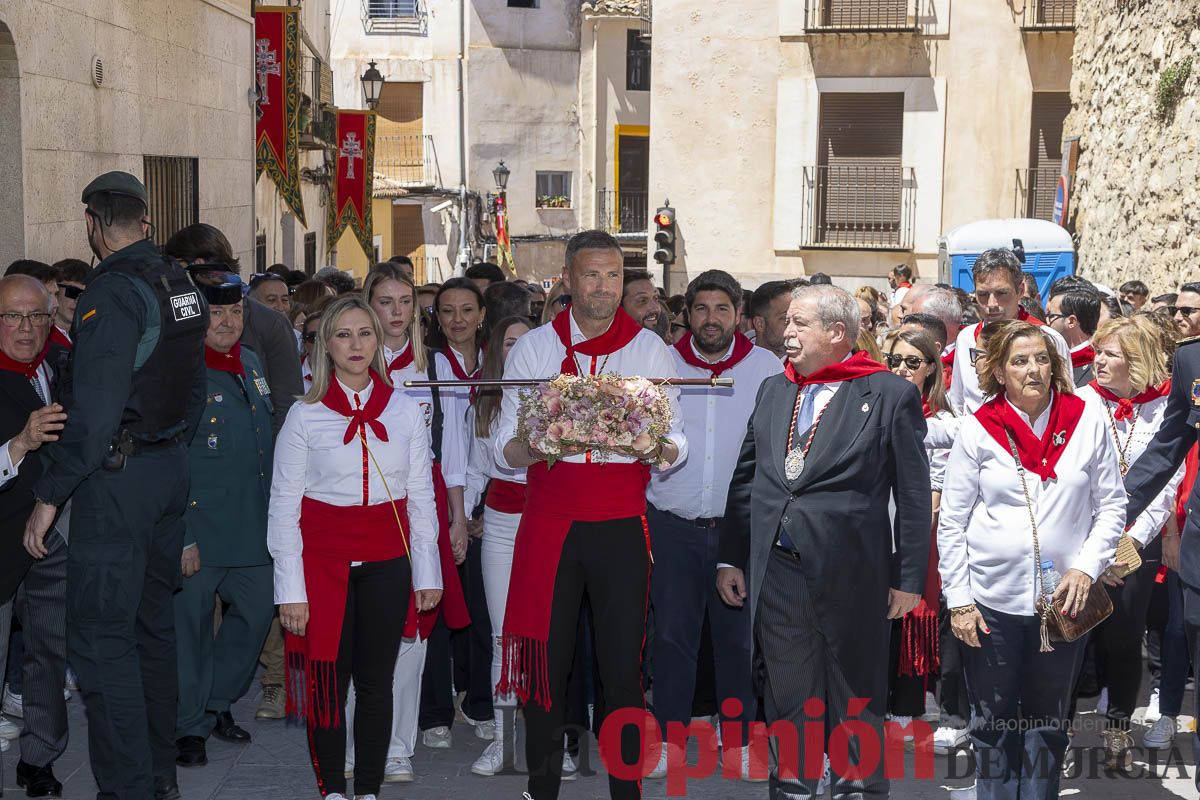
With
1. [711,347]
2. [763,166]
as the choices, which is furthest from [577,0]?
[711,347]

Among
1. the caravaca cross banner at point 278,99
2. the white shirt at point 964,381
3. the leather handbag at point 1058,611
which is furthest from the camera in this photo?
the caravaca cross banner at point 278,99

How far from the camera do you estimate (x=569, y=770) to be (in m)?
5.93

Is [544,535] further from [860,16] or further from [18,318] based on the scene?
[860,16]

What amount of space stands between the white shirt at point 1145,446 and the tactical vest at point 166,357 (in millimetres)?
3475

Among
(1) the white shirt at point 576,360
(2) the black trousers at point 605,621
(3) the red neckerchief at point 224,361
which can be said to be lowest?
(2) the black trousers at point 605,621

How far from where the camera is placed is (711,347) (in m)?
6.14

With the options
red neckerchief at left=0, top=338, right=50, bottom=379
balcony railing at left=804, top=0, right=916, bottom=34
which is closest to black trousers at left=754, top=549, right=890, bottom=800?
red neckerchief at left=0, top=338, right=50, bottom=379

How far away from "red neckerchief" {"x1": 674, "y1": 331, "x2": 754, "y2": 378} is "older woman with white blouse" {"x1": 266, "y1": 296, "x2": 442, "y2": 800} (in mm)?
1464

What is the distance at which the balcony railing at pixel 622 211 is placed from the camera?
122 ft

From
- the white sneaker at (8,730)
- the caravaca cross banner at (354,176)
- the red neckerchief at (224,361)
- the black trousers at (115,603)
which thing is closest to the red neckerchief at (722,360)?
the red neckerchief at (224,361)

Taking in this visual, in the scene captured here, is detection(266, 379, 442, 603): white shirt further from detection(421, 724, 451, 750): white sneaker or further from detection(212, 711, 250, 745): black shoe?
detection(212, 711, 250, 745): black shoe

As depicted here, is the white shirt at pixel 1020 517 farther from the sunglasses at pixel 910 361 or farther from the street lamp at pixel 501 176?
the street lamp at pixel 501 176

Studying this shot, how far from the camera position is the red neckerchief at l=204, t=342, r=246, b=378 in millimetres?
6074

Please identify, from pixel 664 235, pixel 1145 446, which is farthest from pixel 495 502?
pixel 664 235
